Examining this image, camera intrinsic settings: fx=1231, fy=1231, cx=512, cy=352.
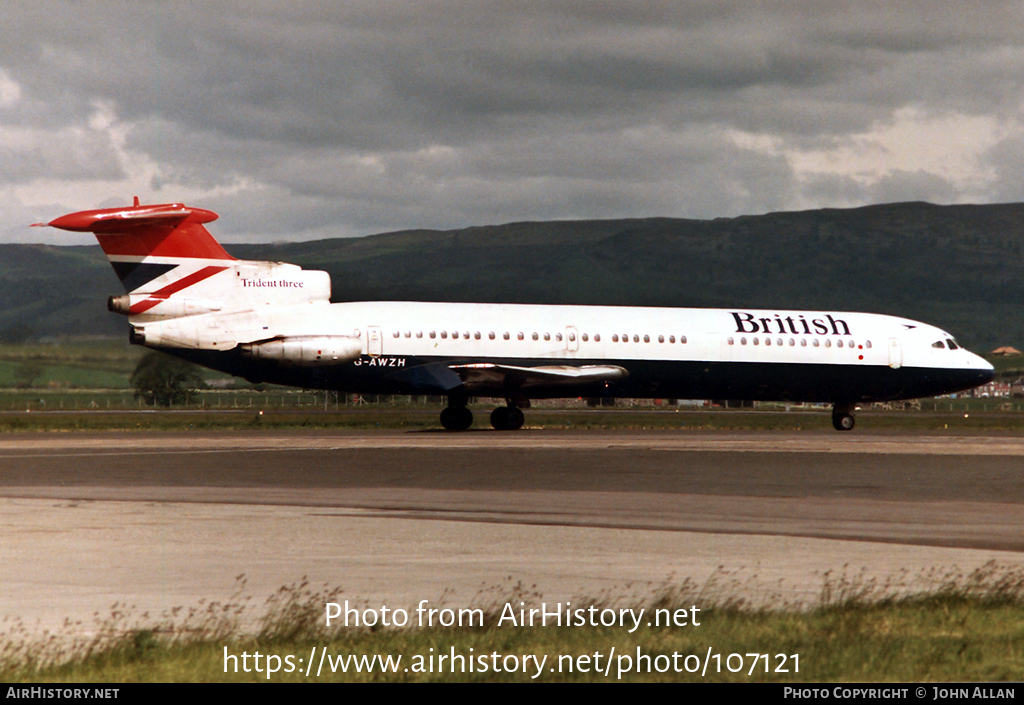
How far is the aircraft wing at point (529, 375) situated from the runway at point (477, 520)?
35.5ft

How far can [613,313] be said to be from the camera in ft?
149

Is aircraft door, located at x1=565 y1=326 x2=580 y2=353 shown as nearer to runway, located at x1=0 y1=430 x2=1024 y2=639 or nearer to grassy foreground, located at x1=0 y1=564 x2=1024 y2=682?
runway, located at x1=0 y1=430 x2=1024 y2=639

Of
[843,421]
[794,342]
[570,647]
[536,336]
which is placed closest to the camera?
[570,647]

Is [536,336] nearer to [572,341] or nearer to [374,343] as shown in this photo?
[572,341]

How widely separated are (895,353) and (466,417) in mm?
17321

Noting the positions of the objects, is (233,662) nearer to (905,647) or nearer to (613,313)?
(905,647)

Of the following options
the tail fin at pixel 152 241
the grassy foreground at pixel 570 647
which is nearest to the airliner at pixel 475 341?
the tail fin at pixel 152 241

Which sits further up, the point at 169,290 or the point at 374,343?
the point at 169,290

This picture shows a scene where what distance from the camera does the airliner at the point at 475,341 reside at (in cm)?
4088

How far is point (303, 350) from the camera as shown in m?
41.4

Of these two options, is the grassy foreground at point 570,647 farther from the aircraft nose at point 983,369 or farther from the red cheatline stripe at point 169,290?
the aircraft nose at point 983,369

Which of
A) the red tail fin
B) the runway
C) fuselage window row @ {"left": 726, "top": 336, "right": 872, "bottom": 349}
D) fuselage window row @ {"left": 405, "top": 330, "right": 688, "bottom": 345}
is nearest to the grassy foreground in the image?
the runway

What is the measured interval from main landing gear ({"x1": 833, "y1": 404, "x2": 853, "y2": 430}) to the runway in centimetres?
1488

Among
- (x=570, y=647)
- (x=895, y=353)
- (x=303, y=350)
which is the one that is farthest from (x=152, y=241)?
(x=570, y=647)
